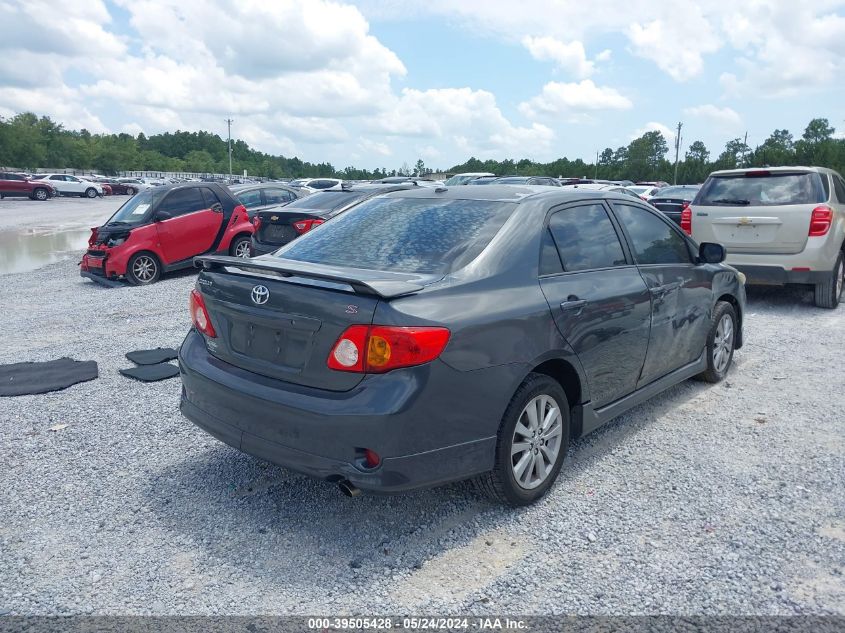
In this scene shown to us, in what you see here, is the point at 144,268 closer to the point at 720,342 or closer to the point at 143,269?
the point at 143,269


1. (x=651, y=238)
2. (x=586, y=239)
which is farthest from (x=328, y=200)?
(x=586, y=239)

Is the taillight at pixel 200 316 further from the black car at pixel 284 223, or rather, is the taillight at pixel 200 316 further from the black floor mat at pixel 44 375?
the black car at pixel 284 223

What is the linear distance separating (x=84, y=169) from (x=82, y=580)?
351ft

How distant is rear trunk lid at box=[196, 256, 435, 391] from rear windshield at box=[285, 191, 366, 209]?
25.7ft

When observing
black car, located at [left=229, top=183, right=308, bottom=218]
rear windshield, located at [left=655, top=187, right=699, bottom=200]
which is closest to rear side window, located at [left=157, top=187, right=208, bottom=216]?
black car, located at [left=229, top=183, right=308, bottom=218]

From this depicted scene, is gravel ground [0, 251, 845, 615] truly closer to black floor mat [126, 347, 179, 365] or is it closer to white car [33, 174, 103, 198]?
black floor mat [126, 347, 179, 365]

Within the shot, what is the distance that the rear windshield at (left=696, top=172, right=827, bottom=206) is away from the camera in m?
8.43

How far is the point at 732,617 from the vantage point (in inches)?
108

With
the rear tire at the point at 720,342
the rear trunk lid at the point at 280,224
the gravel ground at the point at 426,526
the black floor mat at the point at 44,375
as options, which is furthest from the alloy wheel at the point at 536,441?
the rear trunk lid at the point at 280,224

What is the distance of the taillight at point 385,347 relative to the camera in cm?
294

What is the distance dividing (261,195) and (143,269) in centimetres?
365

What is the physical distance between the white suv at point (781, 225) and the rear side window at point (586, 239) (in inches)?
198

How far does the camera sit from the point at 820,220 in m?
8.21

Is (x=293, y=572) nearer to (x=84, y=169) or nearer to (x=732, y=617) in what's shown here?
(x=732, y=617)
